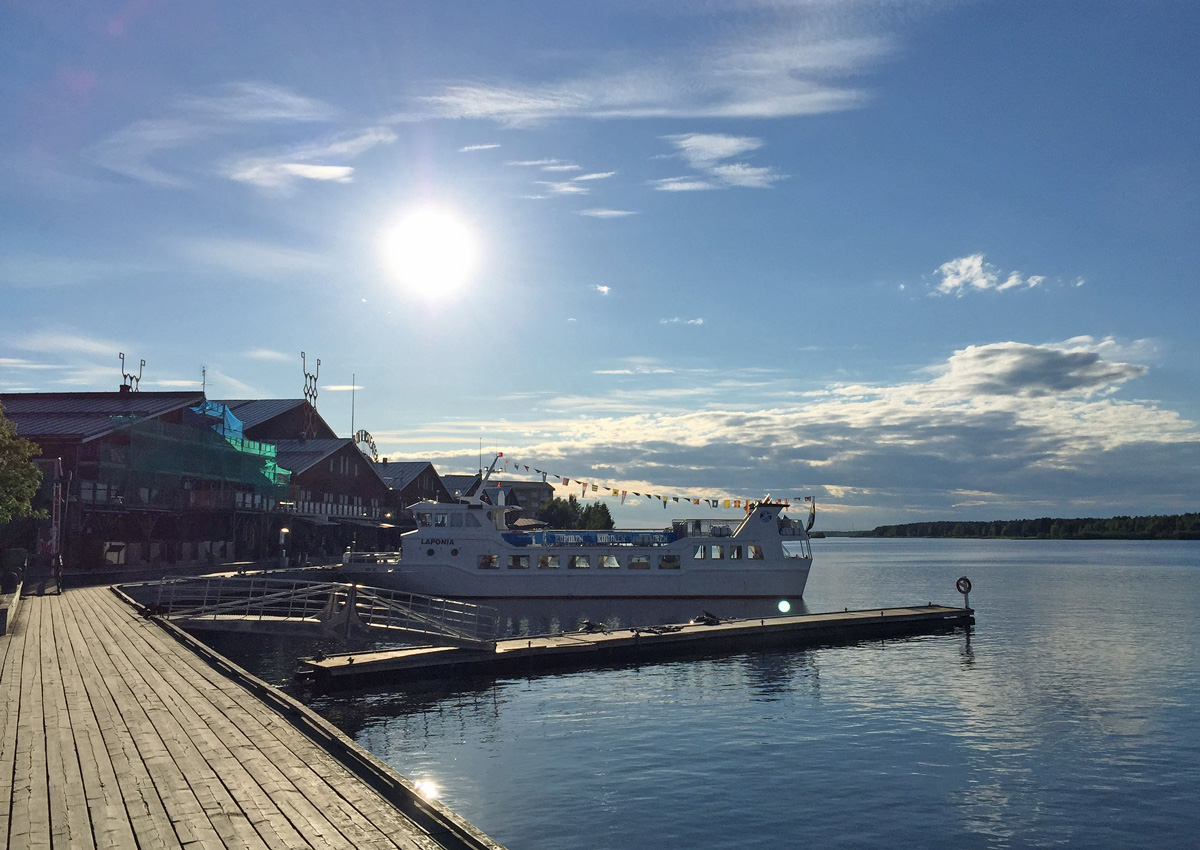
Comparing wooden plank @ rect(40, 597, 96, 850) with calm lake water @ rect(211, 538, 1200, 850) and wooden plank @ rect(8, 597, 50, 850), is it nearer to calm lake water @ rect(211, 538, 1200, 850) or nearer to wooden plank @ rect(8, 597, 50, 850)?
wooden plank @ rect(8, 597, 50, 850)

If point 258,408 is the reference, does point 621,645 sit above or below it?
below

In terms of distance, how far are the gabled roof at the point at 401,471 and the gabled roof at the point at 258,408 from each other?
1643cm

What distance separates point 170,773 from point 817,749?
51.3ft

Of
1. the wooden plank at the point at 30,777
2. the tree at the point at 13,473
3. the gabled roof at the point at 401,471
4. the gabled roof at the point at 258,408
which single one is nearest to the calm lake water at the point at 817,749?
the wooden plank at the point at 30,777

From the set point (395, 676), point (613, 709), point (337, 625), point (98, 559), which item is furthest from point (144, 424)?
point (613, 709)

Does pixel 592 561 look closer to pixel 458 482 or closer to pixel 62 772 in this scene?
pixel 62 772

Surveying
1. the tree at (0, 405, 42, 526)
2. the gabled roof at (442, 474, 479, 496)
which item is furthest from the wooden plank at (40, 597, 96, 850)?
the gabled roof at (442, 474, 479, 496)

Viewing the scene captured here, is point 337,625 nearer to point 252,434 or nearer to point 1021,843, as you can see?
point 1021,843

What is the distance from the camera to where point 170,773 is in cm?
1252

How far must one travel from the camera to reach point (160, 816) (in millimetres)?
10672

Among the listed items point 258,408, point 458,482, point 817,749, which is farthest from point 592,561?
point 458,482

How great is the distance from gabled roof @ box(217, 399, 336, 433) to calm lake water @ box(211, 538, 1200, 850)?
6694 centimetres

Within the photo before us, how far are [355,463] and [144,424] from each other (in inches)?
1266

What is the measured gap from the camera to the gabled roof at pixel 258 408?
295 ft
